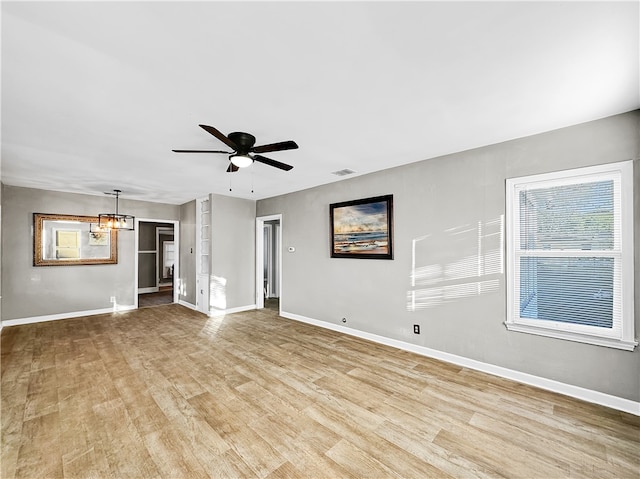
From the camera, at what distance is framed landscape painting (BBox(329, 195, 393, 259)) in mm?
4215

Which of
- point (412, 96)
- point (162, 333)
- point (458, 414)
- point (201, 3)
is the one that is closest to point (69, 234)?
point (162, 333)

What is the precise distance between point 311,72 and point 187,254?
6.25 meters

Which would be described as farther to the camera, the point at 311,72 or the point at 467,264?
the point at 467,264

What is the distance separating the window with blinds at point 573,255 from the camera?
2525 mm

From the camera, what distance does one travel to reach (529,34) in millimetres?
1608

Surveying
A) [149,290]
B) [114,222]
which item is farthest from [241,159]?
[149,290]

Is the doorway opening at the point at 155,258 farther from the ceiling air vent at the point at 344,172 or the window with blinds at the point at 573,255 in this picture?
the window with blinds at the point at 573,255

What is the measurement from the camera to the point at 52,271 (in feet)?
18.5

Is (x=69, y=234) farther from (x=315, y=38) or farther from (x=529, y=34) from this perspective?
(x=529, y=34)

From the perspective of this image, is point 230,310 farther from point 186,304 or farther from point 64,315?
point 64,315

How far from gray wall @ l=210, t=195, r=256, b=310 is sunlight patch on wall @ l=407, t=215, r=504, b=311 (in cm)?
393

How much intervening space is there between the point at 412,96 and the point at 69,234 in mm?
7035

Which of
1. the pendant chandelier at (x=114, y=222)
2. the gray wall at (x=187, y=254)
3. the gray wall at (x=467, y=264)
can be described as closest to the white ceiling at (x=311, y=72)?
the gray wall at (x=467, y=264)

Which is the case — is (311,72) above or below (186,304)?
above
